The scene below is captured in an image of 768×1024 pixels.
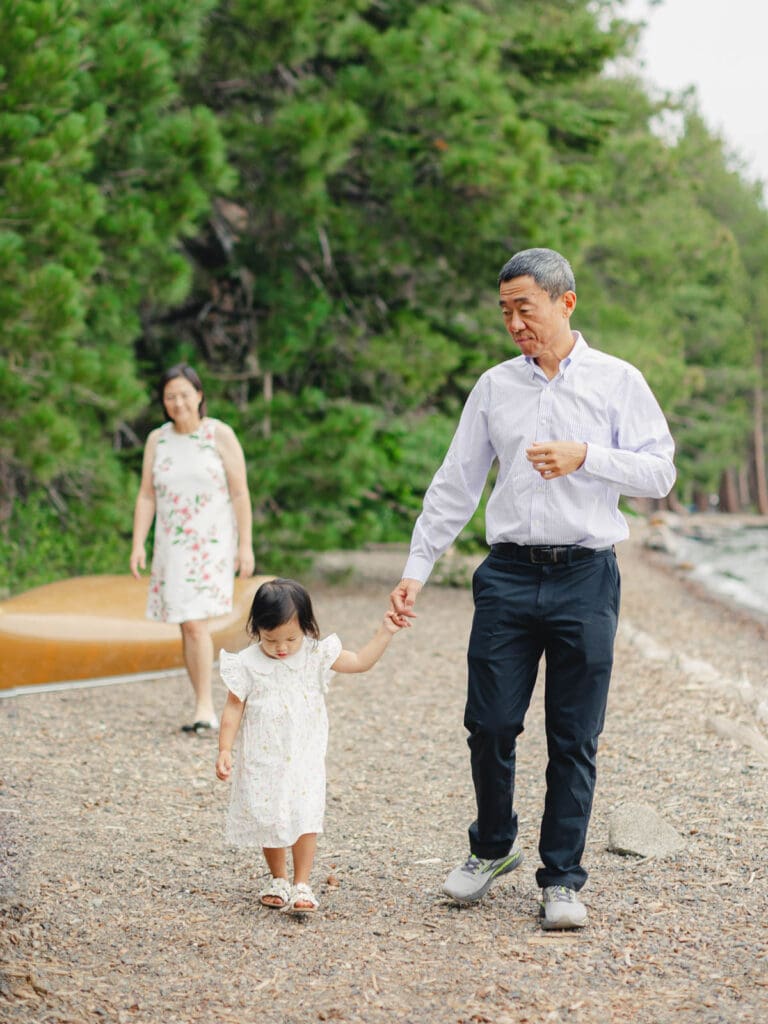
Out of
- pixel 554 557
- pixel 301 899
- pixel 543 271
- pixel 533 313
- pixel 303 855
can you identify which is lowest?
pixel 301 899

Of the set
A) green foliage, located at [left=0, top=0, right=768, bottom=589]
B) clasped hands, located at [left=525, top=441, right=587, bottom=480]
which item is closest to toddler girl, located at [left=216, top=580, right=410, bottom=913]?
clasped hands, located at [left=525, top=441, right=587, bottom=480]

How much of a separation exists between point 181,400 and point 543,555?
2774 millimetres

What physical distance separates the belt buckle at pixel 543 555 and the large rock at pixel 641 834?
123 centimetres

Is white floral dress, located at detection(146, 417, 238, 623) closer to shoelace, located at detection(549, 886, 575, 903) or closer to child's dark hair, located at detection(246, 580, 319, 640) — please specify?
child's dark hair, located at detection(246, 580, 319, 640)

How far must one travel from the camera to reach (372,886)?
3742 mm

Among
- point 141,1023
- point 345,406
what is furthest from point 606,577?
point 345,406

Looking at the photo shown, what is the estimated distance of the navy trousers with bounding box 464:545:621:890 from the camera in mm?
3322

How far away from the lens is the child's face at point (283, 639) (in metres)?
3.38

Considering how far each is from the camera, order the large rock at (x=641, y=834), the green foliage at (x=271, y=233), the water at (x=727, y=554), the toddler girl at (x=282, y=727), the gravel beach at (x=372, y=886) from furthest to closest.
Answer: the water at (x=727, y=554), the green foliage at (x=271, y=233), the large rock at (x=641, y=834), the toddler girl at (x=282, y=727), the gravel beach at (x=372, y=886)

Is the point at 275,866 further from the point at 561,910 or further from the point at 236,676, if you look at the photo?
the point at 561,910

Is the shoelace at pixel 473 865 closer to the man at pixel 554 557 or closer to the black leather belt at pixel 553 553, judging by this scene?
the man at pixel 554 557

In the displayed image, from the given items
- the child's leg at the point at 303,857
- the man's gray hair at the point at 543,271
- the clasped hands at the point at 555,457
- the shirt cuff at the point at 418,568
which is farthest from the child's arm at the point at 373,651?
the man's gray hair at the point at 543,271

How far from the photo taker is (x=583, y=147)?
11828 mm

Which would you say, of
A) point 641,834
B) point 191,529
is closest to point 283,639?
point 641,834
